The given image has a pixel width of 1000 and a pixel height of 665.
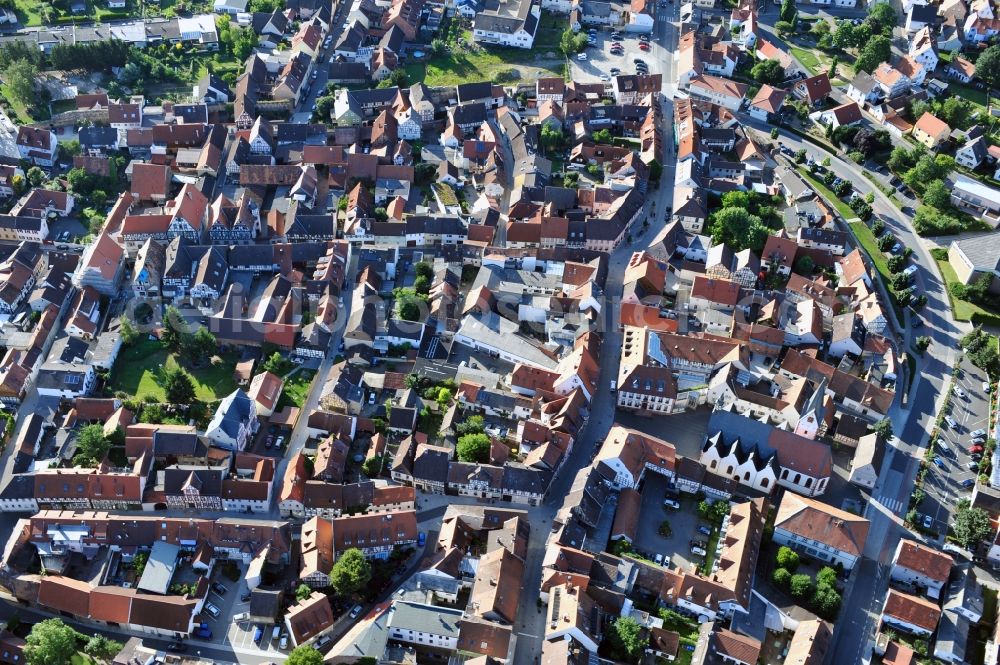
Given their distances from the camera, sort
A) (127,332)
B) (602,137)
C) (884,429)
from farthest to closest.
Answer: (602,137)
(127,332)
(884,429)

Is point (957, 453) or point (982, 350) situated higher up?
point (982, 350)

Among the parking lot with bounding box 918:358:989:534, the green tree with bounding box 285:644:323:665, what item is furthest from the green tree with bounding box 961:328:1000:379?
the green tree with bounding box 285:644:323:665

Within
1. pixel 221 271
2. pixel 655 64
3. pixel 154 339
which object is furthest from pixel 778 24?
pixel 154 339

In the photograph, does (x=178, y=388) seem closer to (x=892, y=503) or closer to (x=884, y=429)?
(x=884, y=429)

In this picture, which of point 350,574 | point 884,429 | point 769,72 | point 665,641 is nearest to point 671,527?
point 665,641

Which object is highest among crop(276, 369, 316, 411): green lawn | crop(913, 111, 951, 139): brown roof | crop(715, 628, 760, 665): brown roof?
crop(913, 111, 951, 139): brown roof

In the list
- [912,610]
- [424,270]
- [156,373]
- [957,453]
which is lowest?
[156,373]

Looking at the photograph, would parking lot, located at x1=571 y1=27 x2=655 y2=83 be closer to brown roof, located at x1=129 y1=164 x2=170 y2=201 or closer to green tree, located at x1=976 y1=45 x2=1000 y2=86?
green tree, located at x1=976 y1=45 x2=1000 y2=86

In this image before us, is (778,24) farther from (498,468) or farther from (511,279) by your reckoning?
(498,468)
